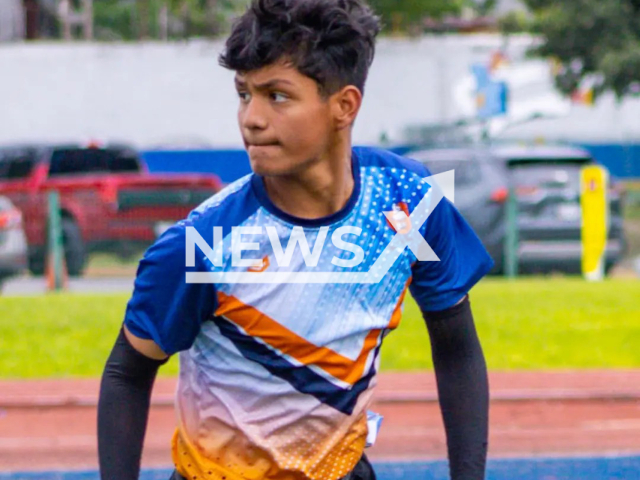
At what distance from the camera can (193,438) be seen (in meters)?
2.56

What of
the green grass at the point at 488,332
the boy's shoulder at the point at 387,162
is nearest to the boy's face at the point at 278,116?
the boy's shoulder at the point at 387,162

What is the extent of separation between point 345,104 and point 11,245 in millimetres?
13379

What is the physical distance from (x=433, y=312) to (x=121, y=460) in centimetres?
70

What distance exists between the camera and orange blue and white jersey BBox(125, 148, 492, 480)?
7.89 ft

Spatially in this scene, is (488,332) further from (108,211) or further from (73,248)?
(73,248)

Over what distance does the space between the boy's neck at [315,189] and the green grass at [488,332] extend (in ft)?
23.8

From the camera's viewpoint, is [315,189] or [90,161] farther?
[90,161]

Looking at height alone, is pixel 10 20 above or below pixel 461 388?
below

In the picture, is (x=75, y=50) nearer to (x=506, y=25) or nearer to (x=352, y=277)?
(x=506, y=25)

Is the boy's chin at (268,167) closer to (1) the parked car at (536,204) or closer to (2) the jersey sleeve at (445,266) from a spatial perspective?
(2) the jersey sleeve at (445,266)

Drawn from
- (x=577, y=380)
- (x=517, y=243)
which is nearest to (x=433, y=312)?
(x=577, y=380)

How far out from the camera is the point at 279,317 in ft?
8.02

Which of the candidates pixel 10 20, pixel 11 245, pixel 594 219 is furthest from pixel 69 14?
pixel 594 219

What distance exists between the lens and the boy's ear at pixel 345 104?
2426mm
